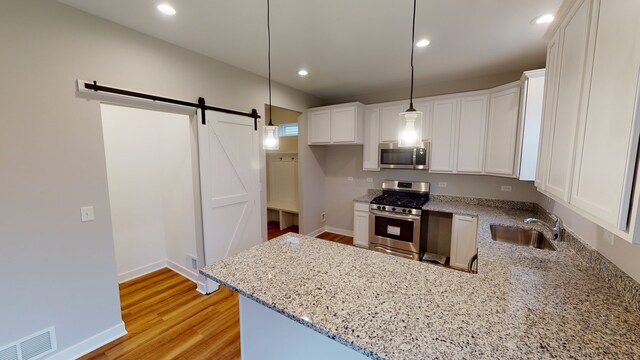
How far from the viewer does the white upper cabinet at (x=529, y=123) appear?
96.0 inches

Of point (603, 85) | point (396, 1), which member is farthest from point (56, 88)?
point (603, 85)

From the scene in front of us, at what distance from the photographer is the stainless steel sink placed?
229 cm

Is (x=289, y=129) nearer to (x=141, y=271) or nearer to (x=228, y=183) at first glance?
(x=228, y=183)

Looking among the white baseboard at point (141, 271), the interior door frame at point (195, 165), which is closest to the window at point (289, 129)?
the interior door frame at point (195, 165)

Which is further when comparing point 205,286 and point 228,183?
point 228,183

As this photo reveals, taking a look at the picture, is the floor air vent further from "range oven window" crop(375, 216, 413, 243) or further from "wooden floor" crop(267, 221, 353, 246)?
"range oven window" crop(375, 216, 413, 243)

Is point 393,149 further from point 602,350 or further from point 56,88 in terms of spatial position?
point 56,88

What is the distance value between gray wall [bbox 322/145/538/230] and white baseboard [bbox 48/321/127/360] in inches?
138

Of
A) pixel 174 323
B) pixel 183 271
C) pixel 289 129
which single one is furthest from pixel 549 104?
pixel 289 129

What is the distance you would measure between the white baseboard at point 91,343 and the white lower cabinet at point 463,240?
373 cm

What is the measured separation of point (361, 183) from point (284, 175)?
194 cm

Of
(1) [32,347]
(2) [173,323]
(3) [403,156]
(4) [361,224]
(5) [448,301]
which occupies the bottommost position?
(2) [173,323]

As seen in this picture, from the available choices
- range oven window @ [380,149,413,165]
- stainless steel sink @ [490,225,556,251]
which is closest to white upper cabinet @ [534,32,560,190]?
stainless steel sink @ [490,225,556,251]

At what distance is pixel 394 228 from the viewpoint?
3477mm
